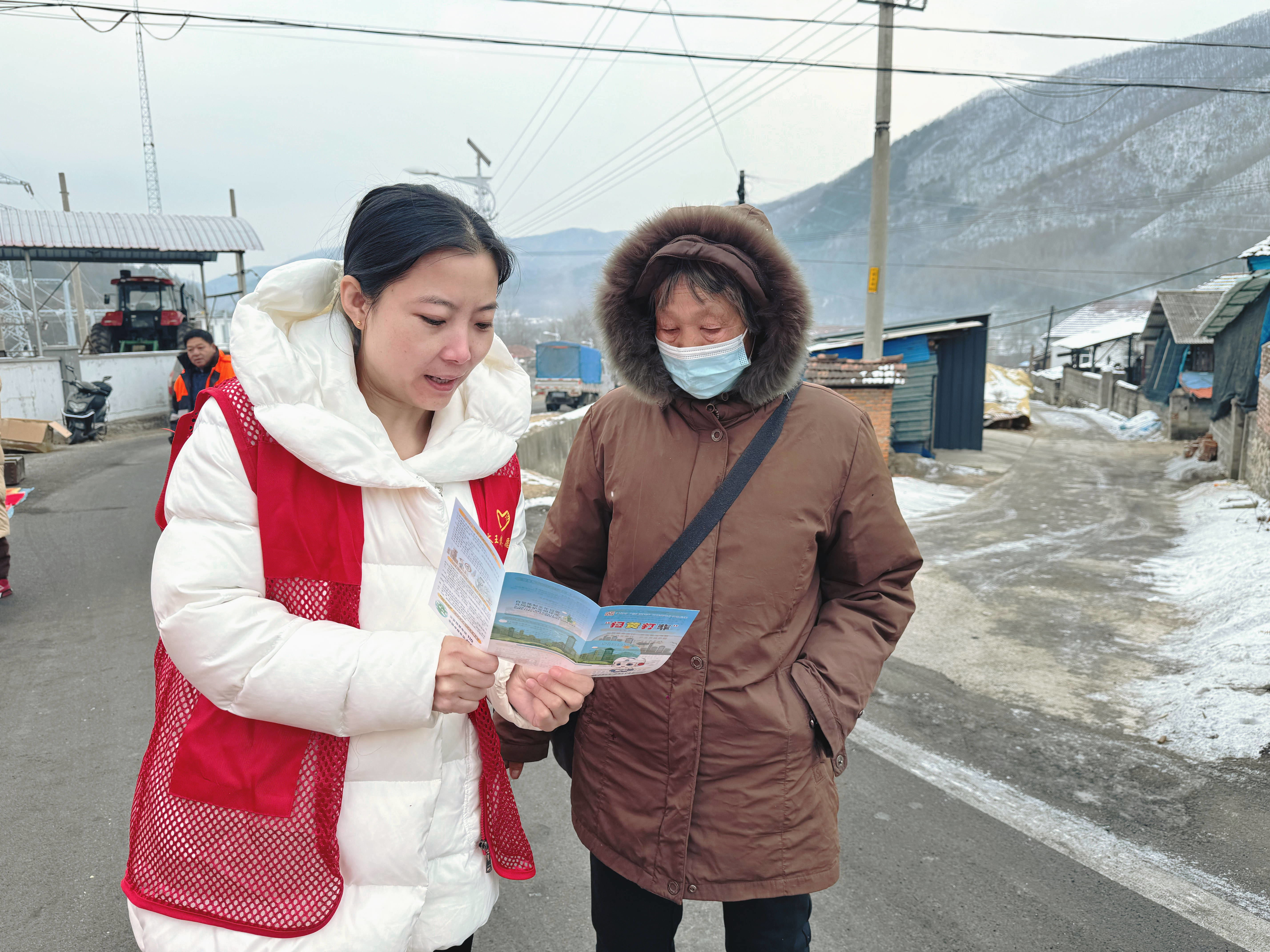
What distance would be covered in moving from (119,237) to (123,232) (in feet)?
1.01

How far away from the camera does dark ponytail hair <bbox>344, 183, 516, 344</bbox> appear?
1.46 metres

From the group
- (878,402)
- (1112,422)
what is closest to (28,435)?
(878,402)

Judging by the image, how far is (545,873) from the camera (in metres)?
3.16

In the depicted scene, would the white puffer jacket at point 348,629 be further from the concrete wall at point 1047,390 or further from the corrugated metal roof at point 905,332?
the concrete wall at point 1047,390

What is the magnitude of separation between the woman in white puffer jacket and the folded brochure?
0.21 ft

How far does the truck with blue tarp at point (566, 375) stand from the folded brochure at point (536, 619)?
3393cm

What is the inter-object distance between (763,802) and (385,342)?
49.7 inches

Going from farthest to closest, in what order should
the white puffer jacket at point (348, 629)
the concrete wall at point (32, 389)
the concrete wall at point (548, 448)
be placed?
the concrete wall at point (32, 389) → the concrete wall at point (548, 448) → the white puffer jacket at point (348, 629)

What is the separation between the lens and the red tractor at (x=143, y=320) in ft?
73.2

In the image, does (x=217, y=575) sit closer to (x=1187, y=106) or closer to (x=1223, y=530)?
(x=1223, y=530)

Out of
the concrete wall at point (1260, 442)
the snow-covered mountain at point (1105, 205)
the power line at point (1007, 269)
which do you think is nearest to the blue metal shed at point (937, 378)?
the concrete wall at point (1260, 442)

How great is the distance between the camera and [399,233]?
57.5 inches

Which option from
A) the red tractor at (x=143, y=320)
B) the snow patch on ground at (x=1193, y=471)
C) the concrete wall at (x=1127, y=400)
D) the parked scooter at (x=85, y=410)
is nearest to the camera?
the snow patch on ground at (x=1193, y=471)

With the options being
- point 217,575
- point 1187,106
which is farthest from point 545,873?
point 1187,106
